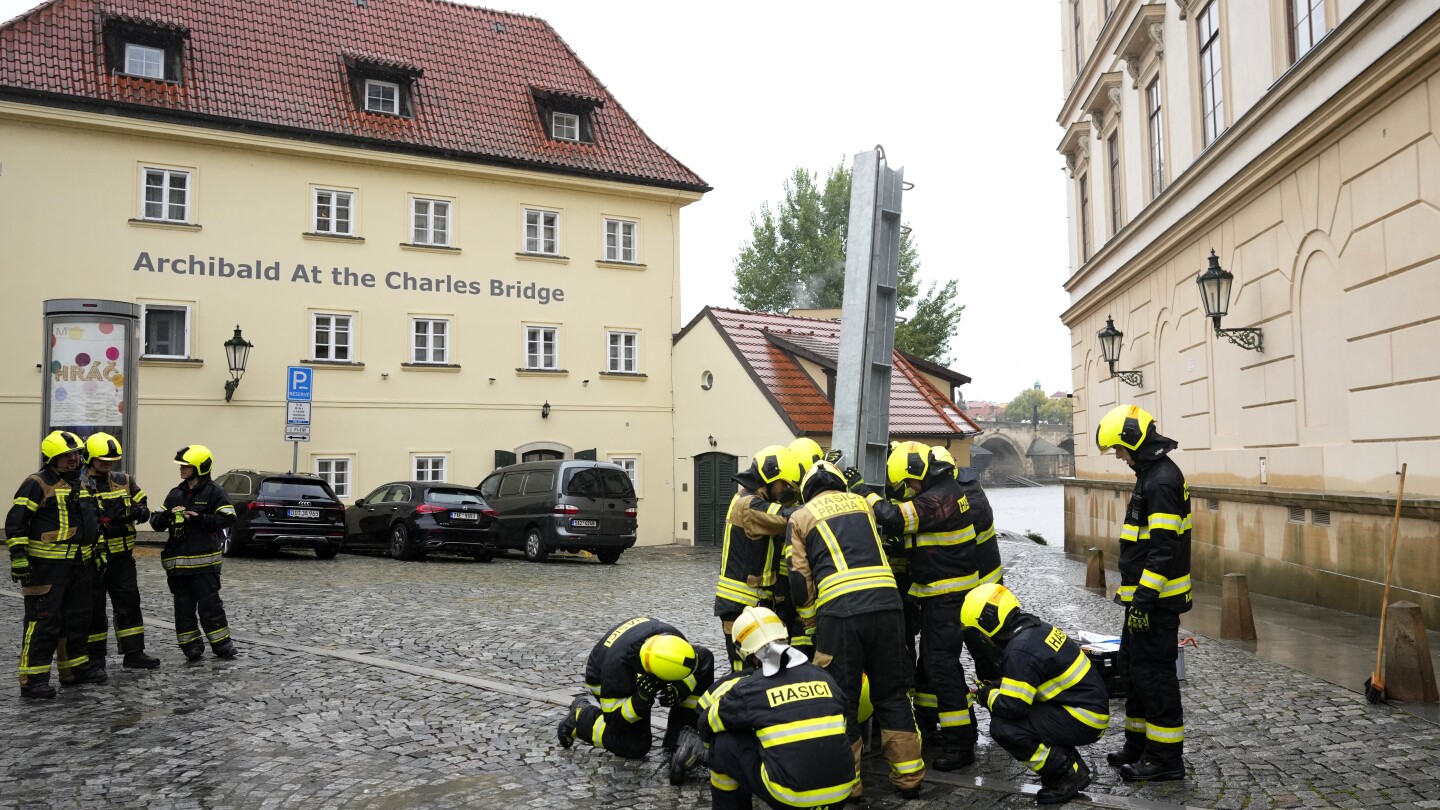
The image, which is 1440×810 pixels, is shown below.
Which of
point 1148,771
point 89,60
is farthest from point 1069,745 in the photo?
point 89,60

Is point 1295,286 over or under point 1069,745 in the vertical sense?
over

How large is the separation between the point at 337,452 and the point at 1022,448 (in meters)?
73.5

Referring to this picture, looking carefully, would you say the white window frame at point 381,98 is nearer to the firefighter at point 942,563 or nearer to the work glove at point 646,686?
the firefighter at point 942,563

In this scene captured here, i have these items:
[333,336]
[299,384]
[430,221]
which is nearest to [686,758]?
[299,384]

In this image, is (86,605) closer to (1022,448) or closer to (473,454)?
(473,454)

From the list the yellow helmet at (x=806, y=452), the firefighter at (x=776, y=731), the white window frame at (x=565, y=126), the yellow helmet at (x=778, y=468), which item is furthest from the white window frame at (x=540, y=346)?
the firefighter at (x=776, y=731)

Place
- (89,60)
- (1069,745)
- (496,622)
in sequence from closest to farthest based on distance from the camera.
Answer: (1069,745) < (496,622) < (89,60)

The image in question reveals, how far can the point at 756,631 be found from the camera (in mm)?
4887

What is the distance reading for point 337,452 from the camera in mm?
24312

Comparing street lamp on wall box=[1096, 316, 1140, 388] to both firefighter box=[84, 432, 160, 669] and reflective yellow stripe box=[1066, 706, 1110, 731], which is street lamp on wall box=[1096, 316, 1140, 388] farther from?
firefighter box=[84, 432, 160, 669]

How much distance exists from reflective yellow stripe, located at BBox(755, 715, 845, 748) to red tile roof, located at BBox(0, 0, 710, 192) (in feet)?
74.6

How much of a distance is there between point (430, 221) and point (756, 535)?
21062mm

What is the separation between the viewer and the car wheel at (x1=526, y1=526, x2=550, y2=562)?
19.9 m

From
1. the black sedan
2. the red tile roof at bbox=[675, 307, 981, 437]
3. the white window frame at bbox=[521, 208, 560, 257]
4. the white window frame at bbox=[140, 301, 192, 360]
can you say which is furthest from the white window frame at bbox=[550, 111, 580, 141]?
the black sedan
